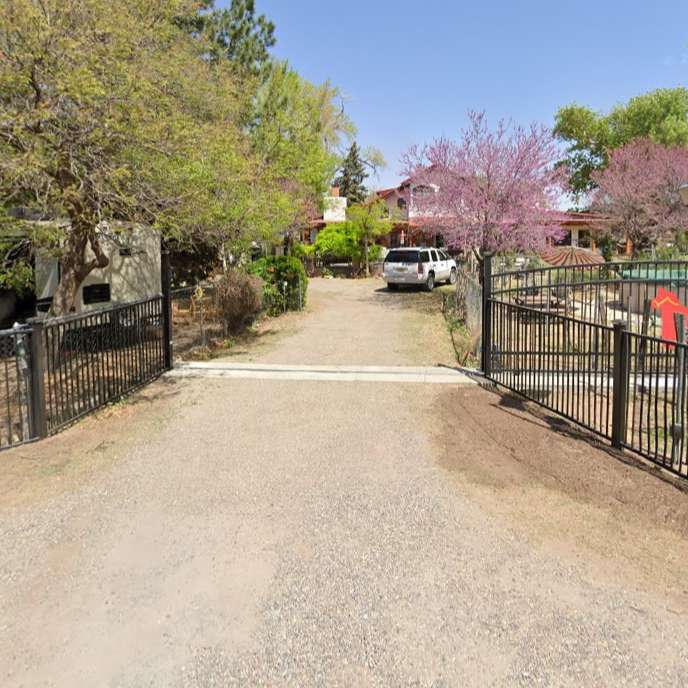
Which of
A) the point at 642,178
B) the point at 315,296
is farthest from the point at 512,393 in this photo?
the point at 642,178

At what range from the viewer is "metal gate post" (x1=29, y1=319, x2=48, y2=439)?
19.0ft

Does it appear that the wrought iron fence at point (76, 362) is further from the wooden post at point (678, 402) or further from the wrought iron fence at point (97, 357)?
the wooden post at point (678, 402)

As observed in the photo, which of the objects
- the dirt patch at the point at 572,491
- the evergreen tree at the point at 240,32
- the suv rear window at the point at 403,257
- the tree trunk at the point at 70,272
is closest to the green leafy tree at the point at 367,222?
the suv rear window at the point at 403,257

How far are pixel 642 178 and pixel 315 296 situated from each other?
18.9 metres

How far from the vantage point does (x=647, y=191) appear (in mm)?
28609

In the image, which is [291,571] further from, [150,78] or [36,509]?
[150,78]

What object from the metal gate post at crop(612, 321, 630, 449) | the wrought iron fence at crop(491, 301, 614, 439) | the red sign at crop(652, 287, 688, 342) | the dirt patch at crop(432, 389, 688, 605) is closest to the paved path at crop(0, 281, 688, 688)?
the dirt patch at crop(432, 389, 688, 605)

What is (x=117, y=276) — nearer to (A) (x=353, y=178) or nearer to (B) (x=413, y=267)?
(B) (x=413, y=267)

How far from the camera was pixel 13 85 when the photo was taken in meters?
6.19

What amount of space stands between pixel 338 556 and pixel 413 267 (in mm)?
19042

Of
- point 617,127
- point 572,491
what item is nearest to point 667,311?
point 572,491

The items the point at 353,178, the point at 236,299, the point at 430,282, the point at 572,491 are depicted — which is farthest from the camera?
the point at 353,178

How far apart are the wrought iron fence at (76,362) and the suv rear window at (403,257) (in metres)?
14.5

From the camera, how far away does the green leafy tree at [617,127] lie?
118 feet
